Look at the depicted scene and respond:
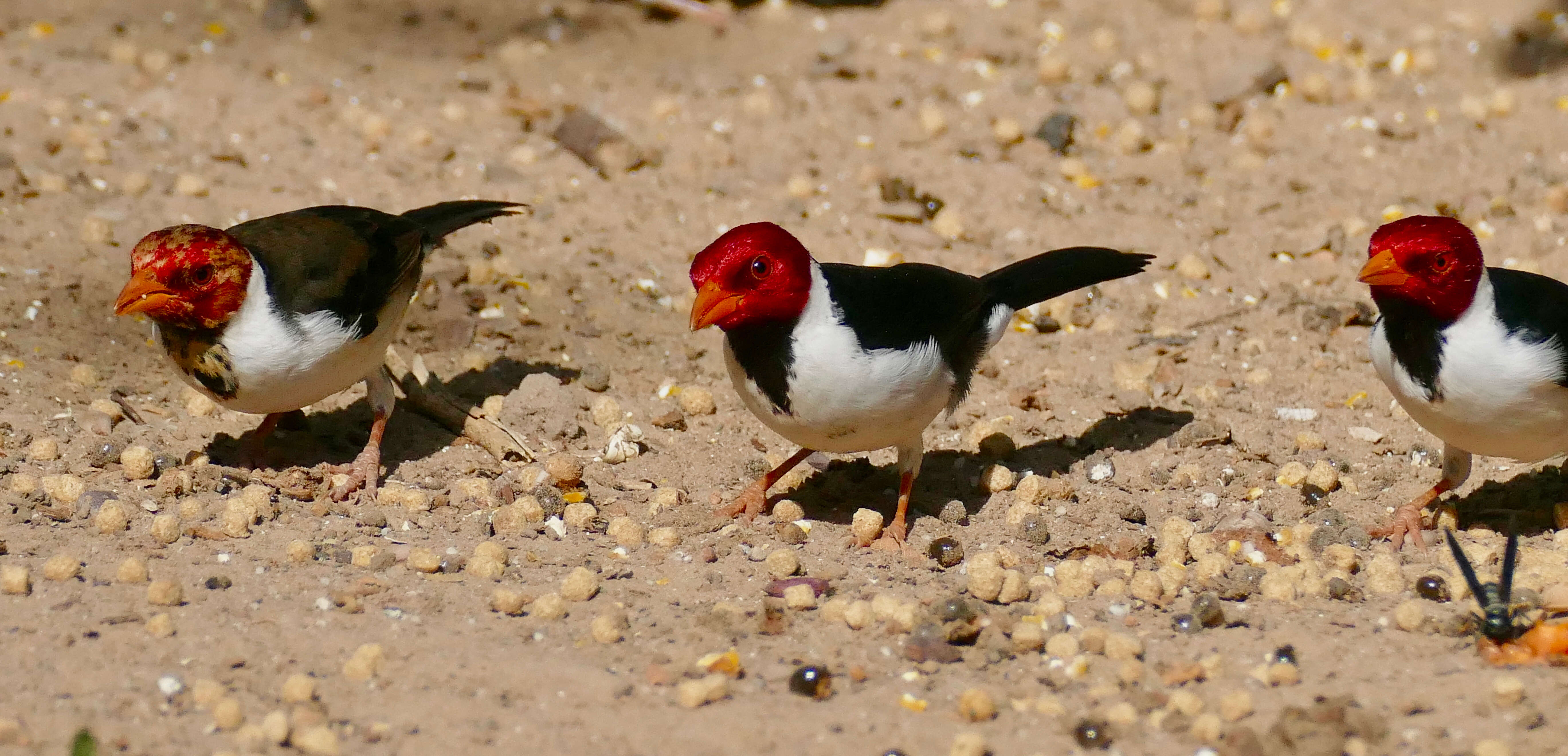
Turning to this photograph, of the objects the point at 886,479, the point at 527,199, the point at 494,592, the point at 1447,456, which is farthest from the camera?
the point at 527,199

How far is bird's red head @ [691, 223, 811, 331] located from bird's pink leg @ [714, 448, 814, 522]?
0.73m

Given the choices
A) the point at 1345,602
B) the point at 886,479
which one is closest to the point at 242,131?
the point at 886,479

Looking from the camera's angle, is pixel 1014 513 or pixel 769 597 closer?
pixel 769 597

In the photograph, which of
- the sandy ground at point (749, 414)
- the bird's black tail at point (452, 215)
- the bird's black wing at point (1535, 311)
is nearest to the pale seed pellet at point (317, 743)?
the sandy ground at point (749, 414)

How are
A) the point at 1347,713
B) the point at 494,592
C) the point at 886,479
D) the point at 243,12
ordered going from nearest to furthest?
the point at 1347,713 < the point at 494,592 < the point at 886,479 < the point at 243,12

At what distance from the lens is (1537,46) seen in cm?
817

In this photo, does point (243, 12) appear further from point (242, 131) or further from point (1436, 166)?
point (1436, 166)

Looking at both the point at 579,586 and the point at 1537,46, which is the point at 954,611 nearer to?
the point at 579,586

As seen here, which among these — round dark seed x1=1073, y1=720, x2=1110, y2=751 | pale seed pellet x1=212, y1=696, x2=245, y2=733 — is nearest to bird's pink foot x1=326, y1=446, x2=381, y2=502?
pale seed pellet x1=212, y1=696, x2=245, y2=733

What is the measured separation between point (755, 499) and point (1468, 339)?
92.2 inches

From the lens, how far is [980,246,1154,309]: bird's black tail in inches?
207

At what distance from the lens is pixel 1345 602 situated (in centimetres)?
429

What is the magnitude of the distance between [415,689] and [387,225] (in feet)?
7.81

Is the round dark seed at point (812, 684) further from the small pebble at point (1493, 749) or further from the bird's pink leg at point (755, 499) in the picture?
the small pebble at point (1493, 749)
